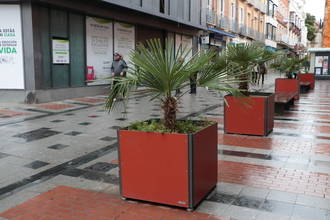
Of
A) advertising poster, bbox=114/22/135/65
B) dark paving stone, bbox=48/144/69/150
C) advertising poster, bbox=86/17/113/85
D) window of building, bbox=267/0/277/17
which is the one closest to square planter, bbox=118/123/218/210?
dark paving stone, bbox=48/144/69/150

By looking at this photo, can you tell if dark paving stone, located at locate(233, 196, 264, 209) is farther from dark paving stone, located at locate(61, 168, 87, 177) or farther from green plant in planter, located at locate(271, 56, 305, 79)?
green plant in planter, located at locate(271, 56, 305, 79)

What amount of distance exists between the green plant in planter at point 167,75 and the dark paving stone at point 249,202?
3.40 feet

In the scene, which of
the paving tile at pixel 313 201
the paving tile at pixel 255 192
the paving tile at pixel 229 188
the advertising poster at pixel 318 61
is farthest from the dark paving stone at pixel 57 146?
the advertising poster at pixel 318 61

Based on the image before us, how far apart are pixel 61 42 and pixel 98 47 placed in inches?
90.3

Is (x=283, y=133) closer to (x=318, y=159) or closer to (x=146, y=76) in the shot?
(x=318, y=159)

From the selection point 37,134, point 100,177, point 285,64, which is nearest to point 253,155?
point 100,177

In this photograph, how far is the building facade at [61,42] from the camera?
12.3 meters

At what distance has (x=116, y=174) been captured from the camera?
502 centimetres

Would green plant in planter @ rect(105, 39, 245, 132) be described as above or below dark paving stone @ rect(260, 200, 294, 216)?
above

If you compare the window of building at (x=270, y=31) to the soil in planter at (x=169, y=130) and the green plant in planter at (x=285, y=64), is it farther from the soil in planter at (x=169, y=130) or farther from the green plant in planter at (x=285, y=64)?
the soil in planter at (x=169, y=130)

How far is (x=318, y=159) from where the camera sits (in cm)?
579

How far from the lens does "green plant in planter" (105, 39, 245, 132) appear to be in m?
3.72

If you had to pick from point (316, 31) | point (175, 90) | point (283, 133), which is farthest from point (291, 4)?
point (175, 90)

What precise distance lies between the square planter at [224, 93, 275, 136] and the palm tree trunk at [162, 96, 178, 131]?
3.63m
